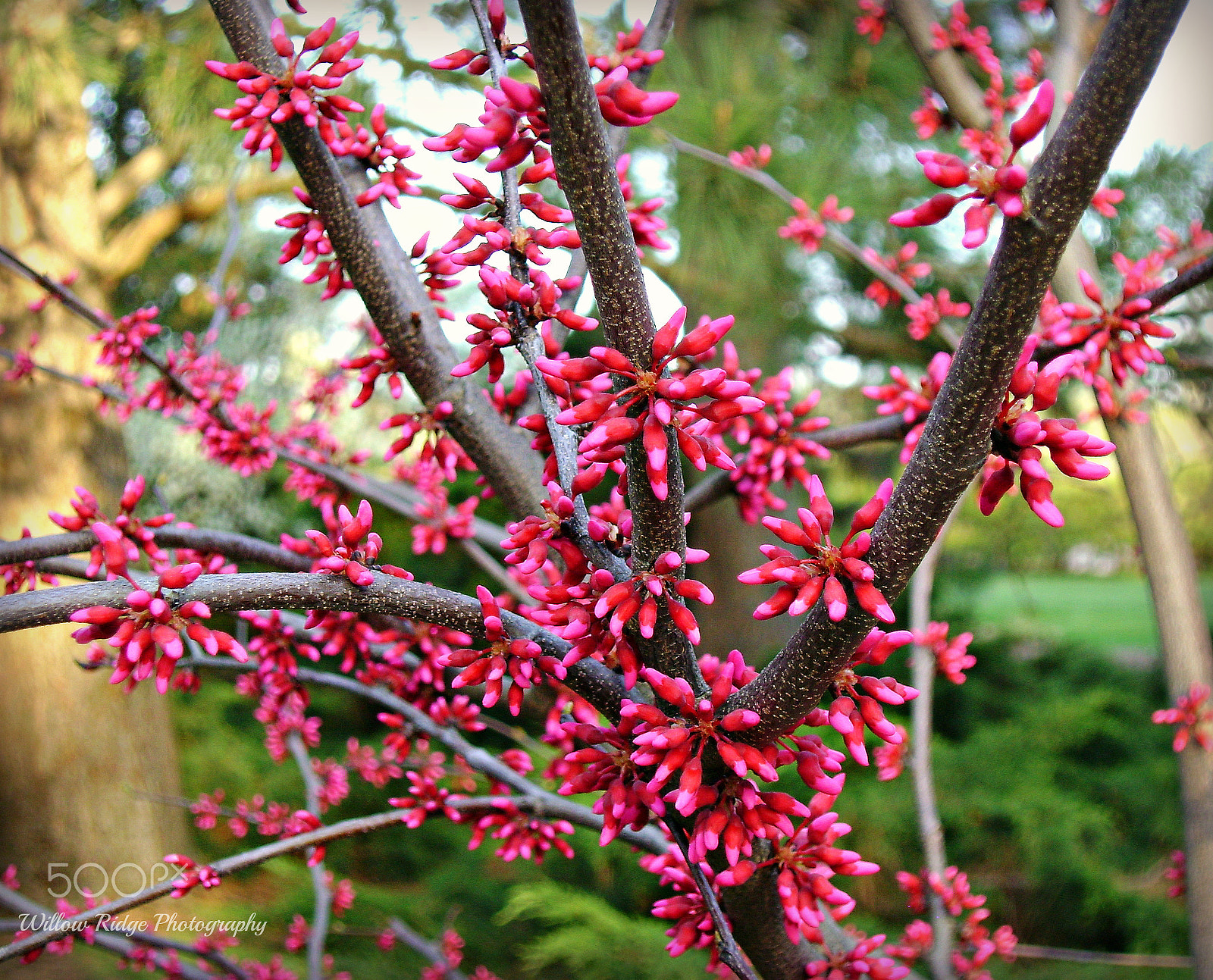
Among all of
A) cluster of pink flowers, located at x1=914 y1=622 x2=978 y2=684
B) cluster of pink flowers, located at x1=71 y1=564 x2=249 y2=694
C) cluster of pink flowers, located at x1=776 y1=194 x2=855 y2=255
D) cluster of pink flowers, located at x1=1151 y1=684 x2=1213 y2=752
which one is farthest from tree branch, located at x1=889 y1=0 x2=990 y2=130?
cluster of pink flowers, located at x1=71 y1=564 x2=249 y2=694

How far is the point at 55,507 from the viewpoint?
180 inches

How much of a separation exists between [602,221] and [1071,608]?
55.7 feet

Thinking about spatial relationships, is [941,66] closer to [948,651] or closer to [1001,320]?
[948,651]

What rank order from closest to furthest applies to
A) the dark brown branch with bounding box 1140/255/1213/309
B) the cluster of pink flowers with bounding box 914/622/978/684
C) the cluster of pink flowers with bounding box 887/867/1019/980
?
1. the dark brown branch with bounding box 1140/255/1213/309
2. the cluster of pink flowers with bounding box 914/622/978/684
3. the cluster of pink flowers with bounding box 887/867/1019/980

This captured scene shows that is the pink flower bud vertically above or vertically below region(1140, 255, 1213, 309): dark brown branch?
below

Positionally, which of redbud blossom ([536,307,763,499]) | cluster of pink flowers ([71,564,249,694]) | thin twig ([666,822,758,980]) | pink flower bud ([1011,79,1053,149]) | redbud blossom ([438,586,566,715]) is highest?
pink flower bud ([1011,79,1053,149])

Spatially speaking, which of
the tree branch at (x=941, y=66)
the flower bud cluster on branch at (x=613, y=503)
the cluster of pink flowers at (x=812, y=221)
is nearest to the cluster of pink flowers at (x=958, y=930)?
the flower bud cluster on branch at (x=613, y=503)

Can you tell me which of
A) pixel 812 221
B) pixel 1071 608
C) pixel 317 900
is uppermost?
pixel 812 221

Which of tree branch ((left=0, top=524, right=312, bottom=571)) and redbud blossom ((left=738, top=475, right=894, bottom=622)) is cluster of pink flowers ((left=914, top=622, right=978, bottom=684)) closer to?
redbud blossom ((left=738, top=475, right=894, bottom=622))

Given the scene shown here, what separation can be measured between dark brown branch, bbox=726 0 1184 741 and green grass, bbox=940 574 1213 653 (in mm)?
5316

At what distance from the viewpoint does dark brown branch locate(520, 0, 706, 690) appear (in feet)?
1.91

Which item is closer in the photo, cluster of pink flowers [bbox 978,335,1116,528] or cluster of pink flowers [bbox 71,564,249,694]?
cluster of pink flowers [bbox 978,335,1116,528]

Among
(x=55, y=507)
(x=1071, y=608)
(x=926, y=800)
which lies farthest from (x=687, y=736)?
(x=1071, y=608)

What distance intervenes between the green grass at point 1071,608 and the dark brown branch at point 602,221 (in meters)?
5.37
